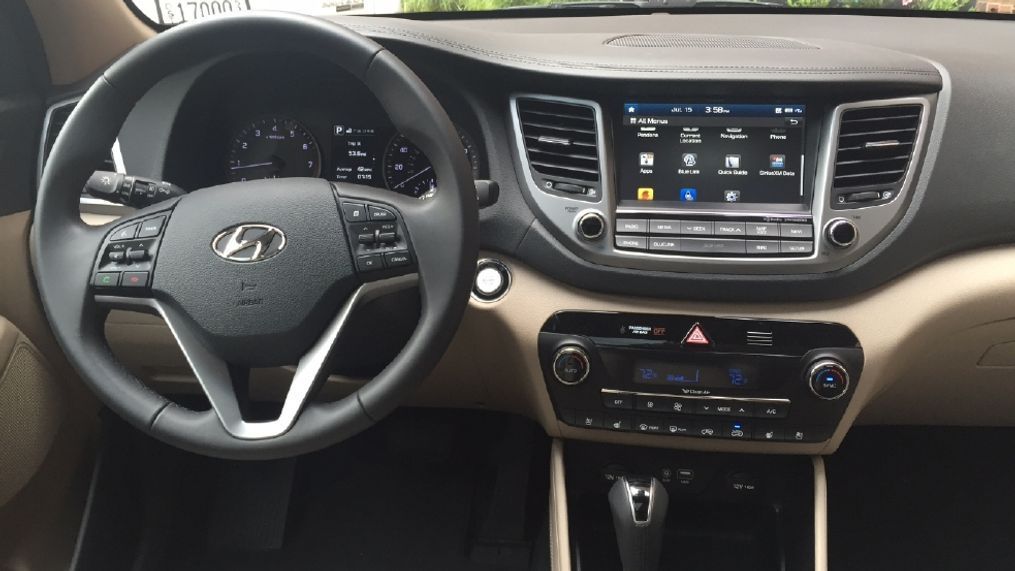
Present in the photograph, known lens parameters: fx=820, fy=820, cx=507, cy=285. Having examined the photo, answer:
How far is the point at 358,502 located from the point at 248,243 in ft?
3.29

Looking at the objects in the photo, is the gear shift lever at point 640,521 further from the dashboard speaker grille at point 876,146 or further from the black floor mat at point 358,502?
the dashboard speaker grille at point 876,146

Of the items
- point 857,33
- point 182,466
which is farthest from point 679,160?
point 182,466

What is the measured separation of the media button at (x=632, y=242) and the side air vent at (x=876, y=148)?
0.94 ft

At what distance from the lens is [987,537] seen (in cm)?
179

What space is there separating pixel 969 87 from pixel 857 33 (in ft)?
1.05

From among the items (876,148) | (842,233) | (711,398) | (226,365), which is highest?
(876,148)

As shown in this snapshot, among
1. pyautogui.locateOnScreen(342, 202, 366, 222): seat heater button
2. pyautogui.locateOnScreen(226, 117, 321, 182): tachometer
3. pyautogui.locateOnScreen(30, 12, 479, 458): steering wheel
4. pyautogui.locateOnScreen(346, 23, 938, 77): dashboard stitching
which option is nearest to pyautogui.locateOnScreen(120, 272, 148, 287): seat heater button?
pyautogui.locateOnScreen(30, 12, 479, 458): steering wheel

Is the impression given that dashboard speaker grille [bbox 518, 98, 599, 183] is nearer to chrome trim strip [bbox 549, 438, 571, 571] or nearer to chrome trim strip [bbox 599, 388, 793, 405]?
chrome trim strip [bbox 599, 388, 793, 405]

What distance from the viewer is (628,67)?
4.00ft

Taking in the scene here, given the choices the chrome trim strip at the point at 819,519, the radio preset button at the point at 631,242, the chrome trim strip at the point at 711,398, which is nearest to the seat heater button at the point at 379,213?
the radio preset button at the point at 631,242

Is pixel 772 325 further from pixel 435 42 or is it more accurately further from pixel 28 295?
pixel 28 295

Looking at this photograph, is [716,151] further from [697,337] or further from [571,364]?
[571,364]

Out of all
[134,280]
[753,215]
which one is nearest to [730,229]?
[753,215]

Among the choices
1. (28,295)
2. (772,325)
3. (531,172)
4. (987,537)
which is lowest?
(987,537)
